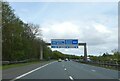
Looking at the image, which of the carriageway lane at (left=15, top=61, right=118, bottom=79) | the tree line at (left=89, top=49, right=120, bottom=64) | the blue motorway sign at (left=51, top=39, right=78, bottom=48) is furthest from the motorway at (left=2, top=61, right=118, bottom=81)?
the blue motorway sign at (left=51, top=39, right=78, bottom=48)

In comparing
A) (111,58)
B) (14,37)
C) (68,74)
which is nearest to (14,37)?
(14,37)

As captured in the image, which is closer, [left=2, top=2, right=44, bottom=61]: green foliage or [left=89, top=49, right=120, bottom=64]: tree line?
[left=89, top=49, right=120, bottom=64]: tree line

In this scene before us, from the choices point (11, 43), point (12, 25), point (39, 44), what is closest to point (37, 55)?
point (39, 44)

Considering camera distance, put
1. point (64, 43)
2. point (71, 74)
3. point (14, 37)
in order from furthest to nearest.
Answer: point (14, 37)
point (64, 43)
point (71, 74)

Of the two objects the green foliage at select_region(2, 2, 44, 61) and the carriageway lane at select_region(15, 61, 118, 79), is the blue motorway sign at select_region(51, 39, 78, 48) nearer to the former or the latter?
the green foliage at select_region(2, 2, 44, 61)

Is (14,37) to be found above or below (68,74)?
above

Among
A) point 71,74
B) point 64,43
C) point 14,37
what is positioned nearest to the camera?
point 71,74

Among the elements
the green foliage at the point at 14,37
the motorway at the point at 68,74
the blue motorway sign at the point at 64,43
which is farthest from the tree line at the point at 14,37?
the motorway at the point at 68,74

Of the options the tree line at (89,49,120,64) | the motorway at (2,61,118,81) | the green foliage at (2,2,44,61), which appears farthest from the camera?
the green foliage at (2,2,44,61)

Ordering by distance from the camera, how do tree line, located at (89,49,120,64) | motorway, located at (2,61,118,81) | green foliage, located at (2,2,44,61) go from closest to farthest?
motorway, located at (2,61,118,81) → tree line, located at (89,49,120,64) → green foliage, located at (2,2,44,61)

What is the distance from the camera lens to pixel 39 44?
12725 centimetres

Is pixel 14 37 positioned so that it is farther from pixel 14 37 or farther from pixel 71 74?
pixel 71 74

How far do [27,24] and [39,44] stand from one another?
9539mm

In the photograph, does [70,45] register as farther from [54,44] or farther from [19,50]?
[19,50]
